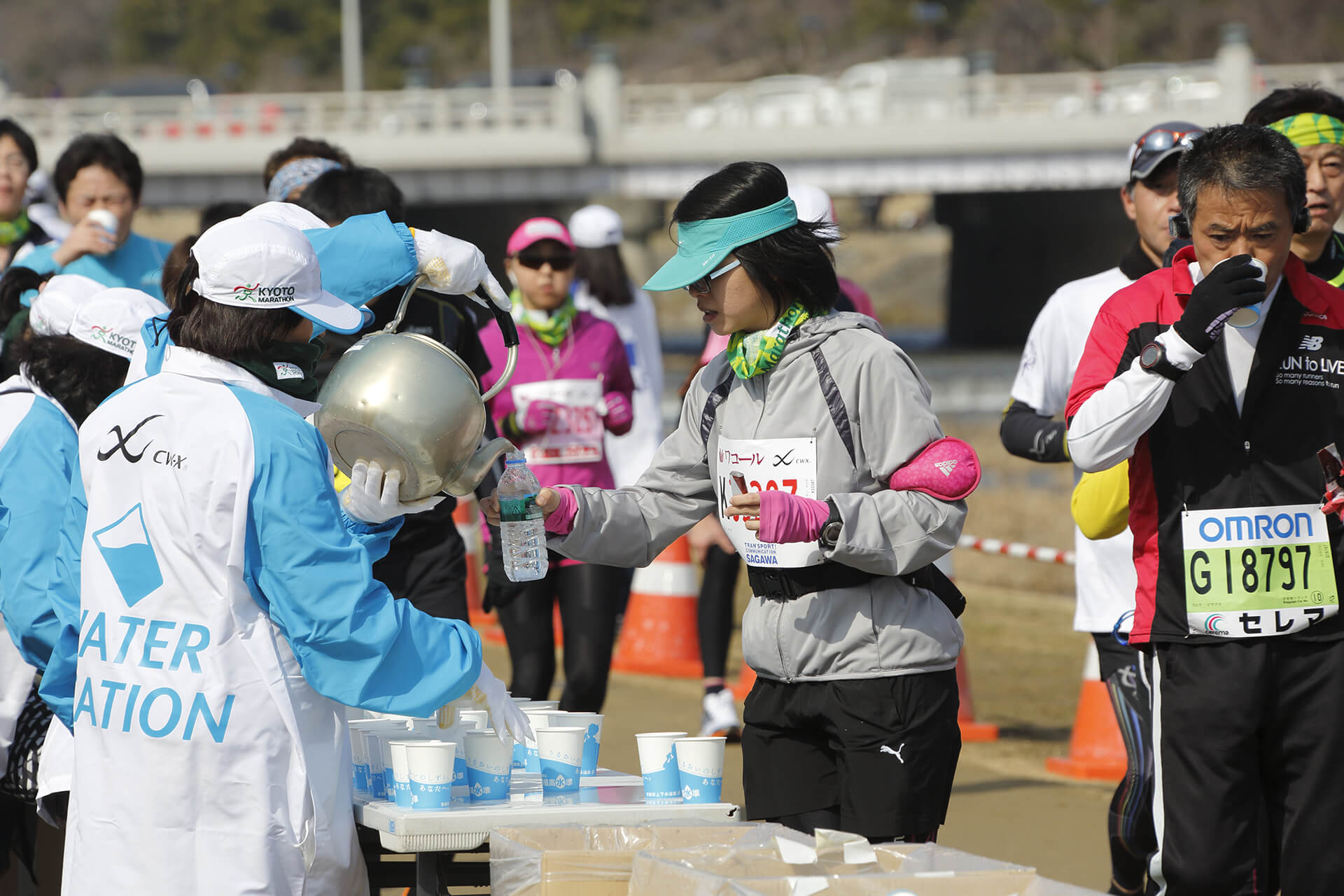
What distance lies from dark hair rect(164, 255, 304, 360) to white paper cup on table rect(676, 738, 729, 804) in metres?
1.17

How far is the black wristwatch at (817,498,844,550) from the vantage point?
368cm

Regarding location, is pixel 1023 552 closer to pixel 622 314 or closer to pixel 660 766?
pixel 622 314

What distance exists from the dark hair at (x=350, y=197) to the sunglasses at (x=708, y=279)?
1.42 metres

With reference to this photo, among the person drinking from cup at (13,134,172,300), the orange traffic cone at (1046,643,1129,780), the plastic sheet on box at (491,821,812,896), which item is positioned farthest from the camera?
the orange traffic cone at (1046,643,1129,780)

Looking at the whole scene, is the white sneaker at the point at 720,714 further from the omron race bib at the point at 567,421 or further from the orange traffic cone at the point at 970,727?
the omron race bib at the point at 567,421

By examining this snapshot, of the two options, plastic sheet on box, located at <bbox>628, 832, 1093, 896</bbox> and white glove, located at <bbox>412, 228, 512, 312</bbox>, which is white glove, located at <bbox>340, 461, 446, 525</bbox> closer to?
white glove, located at <bbox>412, 228, 512, 312</bbox>

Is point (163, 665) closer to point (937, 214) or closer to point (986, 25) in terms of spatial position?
point (937, 214)

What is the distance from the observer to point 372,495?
3439 millimetres

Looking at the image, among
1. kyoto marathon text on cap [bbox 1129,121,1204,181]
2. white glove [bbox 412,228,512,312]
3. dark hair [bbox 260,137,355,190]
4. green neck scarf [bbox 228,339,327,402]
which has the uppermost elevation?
dark hair [bbox 260,137,355,190]

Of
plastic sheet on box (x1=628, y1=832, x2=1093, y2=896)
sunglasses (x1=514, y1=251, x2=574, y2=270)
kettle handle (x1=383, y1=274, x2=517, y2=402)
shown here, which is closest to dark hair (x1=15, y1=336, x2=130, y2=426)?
kettle handle (x1=383, y1=274, x2=517, y2=402)

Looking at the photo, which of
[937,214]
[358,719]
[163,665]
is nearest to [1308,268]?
[358,719]

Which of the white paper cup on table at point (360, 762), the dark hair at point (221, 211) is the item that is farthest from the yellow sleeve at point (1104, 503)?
the dark hair at point (221, 211)

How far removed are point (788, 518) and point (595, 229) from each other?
176 inches

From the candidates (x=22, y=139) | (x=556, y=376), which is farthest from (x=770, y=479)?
(x=22, y=139)
